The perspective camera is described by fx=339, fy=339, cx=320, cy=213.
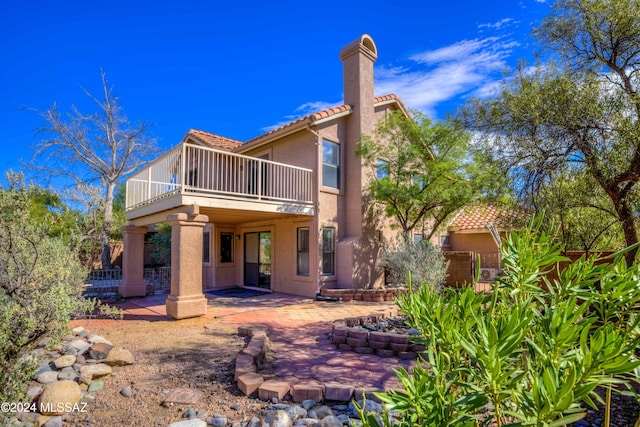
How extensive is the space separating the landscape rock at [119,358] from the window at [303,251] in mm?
6902

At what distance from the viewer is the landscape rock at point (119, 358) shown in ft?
16.4

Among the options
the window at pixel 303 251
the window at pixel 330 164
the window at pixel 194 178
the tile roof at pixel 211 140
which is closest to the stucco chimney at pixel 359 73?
the window at pixel 330 164

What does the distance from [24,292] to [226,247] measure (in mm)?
9925

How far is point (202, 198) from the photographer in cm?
876

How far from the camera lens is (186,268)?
27.0 ft

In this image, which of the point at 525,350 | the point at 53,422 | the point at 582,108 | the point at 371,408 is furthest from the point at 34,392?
the point at 582,108

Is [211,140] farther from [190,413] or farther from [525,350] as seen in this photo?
[525,350]

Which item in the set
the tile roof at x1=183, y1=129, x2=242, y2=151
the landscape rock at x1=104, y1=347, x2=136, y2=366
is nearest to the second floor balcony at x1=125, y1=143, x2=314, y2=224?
the tile roof at x1=183, y1=129, x2=242, y2=151

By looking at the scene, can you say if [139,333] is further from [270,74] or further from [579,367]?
[270,74]

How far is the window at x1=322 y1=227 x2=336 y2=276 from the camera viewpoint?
1151 cm

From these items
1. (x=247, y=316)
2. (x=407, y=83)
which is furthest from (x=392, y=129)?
(x=247, y=316)

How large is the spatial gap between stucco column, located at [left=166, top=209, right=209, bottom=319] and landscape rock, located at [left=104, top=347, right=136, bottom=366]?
285cm

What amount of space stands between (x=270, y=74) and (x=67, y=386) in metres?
14.0

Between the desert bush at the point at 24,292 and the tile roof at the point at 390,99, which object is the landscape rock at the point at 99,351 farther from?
the tile roof at the point at 390,99
